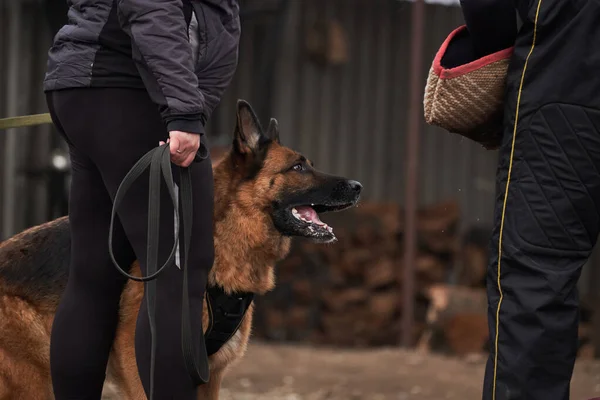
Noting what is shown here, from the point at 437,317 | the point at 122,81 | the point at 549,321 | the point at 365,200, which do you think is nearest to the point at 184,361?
the point at 122,81

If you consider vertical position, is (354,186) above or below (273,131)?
below

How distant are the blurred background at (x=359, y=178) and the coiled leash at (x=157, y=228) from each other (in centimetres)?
318

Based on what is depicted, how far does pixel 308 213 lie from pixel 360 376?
2.10 m

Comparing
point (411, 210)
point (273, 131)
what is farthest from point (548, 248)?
point (411, 210)

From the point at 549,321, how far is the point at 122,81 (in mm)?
1318

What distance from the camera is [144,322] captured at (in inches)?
105

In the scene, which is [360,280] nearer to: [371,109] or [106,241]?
[371,109]

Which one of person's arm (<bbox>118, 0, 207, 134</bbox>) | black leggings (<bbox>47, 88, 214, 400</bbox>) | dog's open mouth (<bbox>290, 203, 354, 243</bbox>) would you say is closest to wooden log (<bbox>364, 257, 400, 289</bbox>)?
dog's open mouth (<bbox>290, 203, 354, 243</bbox>)

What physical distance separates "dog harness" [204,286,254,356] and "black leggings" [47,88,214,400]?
15.3 inches

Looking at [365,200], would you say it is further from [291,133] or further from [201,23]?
[201,23]

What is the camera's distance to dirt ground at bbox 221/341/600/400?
5.24m

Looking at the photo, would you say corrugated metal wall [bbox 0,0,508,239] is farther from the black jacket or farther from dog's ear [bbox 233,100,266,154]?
the black jacket

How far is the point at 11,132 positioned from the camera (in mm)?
7598

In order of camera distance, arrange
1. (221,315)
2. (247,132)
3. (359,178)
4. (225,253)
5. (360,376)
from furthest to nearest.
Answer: (359,178) → (360,376) → (247,132) → (225,253) → (221,315)
